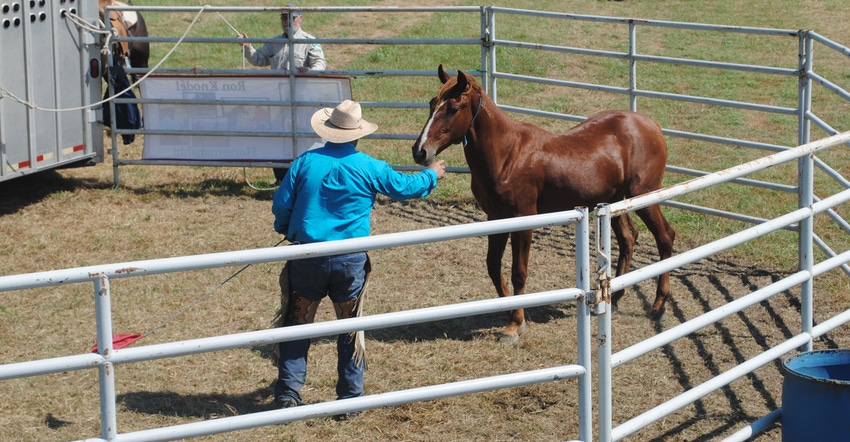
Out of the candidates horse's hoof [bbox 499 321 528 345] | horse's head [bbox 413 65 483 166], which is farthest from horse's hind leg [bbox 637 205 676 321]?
horse's head [bbox 413 65 483 166]

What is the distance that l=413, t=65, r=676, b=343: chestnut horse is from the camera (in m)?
6.51

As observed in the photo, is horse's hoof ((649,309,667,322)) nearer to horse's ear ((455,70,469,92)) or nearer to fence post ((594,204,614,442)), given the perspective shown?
horse's ear ((455,70,469,92))

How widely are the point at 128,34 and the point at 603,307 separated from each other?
33.8 feet

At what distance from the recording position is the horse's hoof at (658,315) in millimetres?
7016

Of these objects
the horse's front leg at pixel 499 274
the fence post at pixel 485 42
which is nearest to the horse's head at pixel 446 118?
the horse's front leg at pixel 499 274

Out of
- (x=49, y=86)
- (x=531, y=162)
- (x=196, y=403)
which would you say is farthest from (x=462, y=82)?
(x=49, y=86)

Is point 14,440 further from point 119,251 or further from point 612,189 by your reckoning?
point 612,189

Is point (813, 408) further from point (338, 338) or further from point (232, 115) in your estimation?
point (232, 115)

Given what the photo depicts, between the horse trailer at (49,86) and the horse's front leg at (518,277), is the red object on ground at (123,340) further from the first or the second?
the horse trailer at (49,86)

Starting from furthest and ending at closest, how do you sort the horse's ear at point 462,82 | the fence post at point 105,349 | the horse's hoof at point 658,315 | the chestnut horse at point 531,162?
the horse's hoof at point 658,315 → the chestnut horse at point 531,162 → the horse's ear at point 462,82 → the fence post at point 105,349

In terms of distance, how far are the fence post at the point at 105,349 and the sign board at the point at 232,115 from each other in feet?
22.5

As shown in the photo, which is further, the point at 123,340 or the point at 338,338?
the point at 123,340

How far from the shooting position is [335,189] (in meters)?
5.30

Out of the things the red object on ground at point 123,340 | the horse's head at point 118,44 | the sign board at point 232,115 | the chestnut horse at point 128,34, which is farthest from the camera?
the chestnut horse at point 128,34
